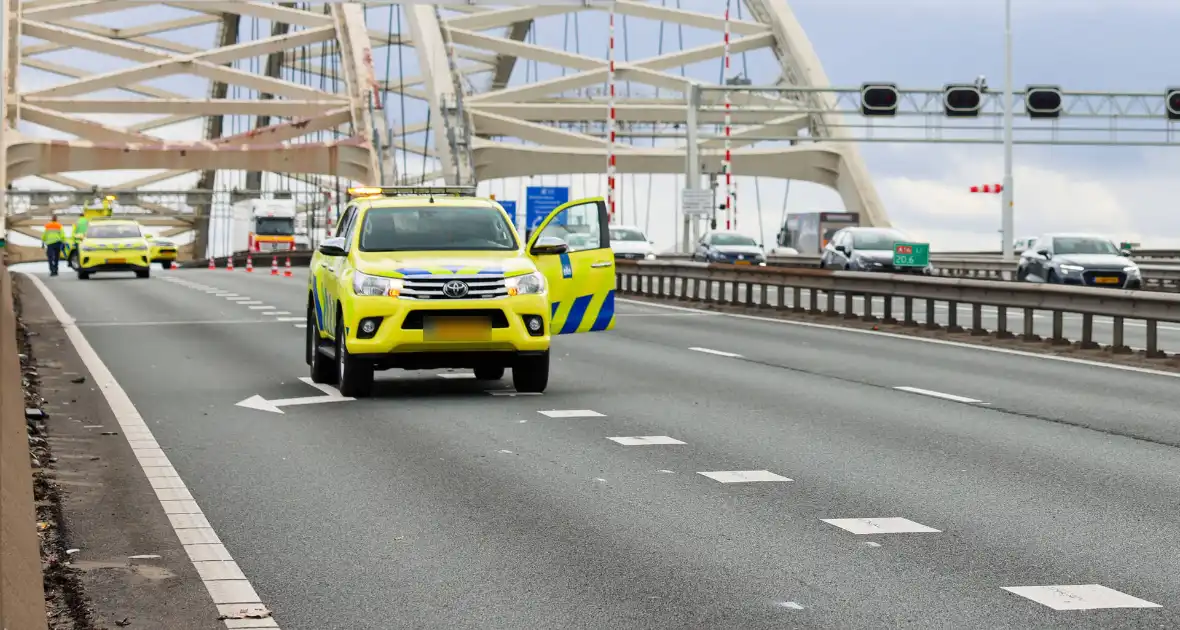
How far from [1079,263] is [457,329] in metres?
23.6

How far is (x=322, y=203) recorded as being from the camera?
377 feet

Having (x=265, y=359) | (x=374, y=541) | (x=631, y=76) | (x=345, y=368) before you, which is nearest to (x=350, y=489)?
(x=374, y=541)

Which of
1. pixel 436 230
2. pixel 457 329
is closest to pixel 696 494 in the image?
pixel 457 329

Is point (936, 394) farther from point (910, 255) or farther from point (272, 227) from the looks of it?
point (272, 227)

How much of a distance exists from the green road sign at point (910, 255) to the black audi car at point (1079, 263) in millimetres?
3902

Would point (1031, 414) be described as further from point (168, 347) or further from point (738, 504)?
point (168, 347)

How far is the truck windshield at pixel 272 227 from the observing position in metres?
91.4

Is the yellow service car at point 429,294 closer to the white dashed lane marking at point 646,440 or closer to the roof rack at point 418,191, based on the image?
the roof rack at point 418,191

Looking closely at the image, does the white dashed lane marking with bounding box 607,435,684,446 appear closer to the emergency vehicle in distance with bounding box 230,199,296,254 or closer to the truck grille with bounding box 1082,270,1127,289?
the truck grille with bounding box 1082,270,1127,289

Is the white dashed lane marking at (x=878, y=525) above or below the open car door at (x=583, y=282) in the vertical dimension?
below

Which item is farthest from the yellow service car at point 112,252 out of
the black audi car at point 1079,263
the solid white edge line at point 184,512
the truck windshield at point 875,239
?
the solid white edge line at point 184,512

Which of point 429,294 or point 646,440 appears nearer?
point 646,440

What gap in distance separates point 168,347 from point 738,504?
13.9 m

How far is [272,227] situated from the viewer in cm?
9181
